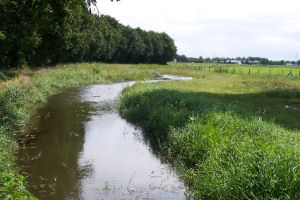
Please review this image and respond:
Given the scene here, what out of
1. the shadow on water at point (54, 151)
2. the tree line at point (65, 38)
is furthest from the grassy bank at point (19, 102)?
the tree line at point (65, 38)

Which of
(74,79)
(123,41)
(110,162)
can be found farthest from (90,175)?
(123,41)

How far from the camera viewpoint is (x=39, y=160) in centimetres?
1159

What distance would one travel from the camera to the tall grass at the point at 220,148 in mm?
7020

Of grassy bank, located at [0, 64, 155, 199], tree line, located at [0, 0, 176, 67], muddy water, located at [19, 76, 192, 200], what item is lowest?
muddy water, located at [19, 76, 192, 200]

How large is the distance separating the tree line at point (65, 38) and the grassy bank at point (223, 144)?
5.20 metres

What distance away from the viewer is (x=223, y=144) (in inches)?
393

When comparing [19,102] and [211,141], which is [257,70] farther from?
[211,141]

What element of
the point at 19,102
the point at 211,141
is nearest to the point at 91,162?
the point at 211,141

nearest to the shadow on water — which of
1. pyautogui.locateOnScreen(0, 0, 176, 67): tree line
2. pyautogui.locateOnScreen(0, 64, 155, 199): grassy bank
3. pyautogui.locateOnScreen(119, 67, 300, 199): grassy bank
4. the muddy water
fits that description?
the muddy water

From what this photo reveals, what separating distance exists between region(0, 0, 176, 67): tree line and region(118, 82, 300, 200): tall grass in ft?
17.5

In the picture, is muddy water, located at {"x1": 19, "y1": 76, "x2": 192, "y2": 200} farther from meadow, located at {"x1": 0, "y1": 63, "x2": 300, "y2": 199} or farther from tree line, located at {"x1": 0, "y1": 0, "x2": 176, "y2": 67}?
tree line, located at {"x1": 0, "y1": 0, "x2": 176, "y2": 67}

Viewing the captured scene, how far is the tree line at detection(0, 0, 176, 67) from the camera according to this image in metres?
18.9

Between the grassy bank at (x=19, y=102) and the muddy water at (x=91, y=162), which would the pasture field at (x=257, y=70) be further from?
the muddy water at (x=91, y=162)

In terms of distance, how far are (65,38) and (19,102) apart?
23.5 meters
